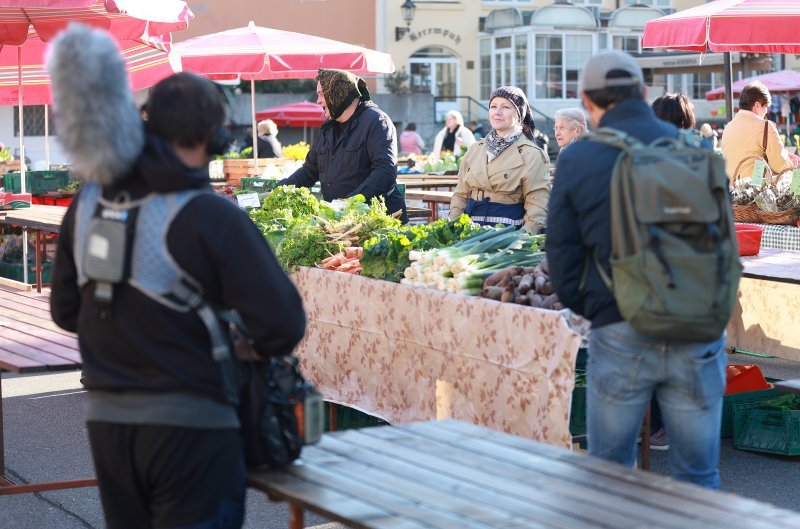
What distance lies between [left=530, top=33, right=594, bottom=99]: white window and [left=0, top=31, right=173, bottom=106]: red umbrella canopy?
29575mm

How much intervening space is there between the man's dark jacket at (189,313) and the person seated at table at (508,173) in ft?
12.8

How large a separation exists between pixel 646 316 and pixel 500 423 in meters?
2.04

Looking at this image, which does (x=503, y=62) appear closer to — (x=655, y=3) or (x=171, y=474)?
(x=655, y=3)

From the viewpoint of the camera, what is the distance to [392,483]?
10.2ft

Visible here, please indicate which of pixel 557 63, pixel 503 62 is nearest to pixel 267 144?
pixel 503 62

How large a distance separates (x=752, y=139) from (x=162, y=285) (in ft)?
23.6

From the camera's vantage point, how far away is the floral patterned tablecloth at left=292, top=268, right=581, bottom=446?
193 inches

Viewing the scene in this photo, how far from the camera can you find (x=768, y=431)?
619 cm

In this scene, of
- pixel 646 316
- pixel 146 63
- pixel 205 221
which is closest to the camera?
pixel 205 221

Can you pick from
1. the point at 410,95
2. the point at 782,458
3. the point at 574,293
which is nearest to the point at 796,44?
the point at 782,458

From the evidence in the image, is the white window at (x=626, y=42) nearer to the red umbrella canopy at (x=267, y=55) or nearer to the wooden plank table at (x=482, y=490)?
the red umbrella canopy at (x=267, y=55)

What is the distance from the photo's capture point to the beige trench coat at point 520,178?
668cm

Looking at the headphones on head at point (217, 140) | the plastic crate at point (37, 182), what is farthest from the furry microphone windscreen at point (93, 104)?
→ the plastic crate at point (37, 182)

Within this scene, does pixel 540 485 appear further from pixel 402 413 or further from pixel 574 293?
pixel 402 413
